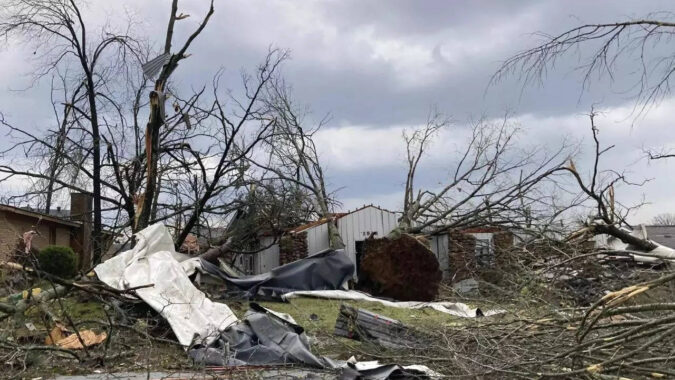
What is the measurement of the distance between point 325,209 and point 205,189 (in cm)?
431

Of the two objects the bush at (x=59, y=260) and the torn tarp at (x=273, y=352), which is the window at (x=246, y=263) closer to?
the bush at (x=59, y=260)

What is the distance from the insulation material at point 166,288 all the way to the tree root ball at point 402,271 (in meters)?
4.66

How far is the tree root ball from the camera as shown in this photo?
12.4 metres

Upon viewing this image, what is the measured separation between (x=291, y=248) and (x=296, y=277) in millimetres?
5309

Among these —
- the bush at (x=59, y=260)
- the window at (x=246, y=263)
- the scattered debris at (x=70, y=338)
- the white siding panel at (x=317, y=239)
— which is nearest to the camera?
the scattered debris at (x=70, y=338)

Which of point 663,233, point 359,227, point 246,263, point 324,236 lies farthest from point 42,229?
point 663,233

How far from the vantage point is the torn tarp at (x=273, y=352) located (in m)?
5.69

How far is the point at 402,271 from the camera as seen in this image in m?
12.5

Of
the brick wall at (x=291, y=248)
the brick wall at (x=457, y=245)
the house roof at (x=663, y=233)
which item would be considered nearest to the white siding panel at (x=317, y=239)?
the brick wall at (x=291, y=248)

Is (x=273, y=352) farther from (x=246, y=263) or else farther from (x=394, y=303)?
(x=246, y=263)

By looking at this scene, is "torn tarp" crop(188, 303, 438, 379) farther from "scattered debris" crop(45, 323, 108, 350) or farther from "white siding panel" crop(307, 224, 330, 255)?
"white siding panel" crop(307, 224, 330, 255)

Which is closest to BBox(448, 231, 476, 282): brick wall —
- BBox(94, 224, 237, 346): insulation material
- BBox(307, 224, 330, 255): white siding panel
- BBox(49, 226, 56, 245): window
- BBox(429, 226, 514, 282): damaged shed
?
BBox(429, 226, 514, 282): damaged shed

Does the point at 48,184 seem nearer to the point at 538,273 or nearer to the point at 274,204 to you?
the point at 274,204

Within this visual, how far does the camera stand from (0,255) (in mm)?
10703
